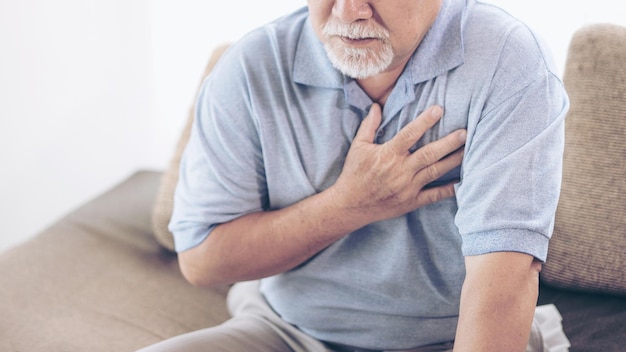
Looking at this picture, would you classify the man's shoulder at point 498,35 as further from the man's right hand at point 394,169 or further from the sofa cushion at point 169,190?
the sofa cushion at point 169,190

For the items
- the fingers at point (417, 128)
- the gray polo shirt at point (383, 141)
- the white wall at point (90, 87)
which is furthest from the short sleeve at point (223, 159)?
the white wall at point (90, 87)

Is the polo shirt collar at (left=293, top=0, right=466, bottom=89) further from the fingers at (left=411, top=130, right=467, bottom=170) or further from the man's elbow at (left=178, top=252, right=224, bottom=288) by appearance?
the man's elbow at (left=178, top=252, right=224, bottom=288)

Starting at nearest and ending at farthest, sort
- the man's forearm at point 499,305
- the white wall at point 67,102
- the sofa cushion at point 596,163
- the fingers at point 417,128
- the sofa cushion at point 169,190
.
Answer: the man's forearm at point 499,305, the fingers at point 417,128, the sofa cushion at point 596,163, the sofa cushion at point 169,190, the white wall at point 67,102

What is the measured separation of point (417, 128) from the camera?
3.26ft

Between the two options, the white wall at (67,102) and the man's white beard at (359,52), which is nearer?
the man's white beard at (359,52)

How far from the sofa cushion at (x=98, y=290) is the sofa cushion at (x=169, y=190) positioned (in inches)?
2.5

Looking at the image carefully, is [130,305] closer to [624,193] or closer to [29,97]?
[29,97]

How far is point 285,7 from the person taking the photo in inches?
73.8

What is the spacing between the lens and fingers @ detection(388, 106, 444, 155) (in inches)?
39.0

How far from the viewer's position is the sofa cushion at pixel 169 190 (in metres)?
1.59

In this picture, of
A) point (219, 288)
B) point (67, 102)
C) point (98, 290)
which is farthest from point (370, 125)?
point (67, 102)

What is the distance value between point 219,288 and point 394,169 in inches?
26.8

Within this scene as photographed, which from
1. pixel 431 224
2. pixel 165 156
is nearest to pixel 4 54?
pixel 165 156

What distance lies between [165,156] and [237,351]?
4.28ft
